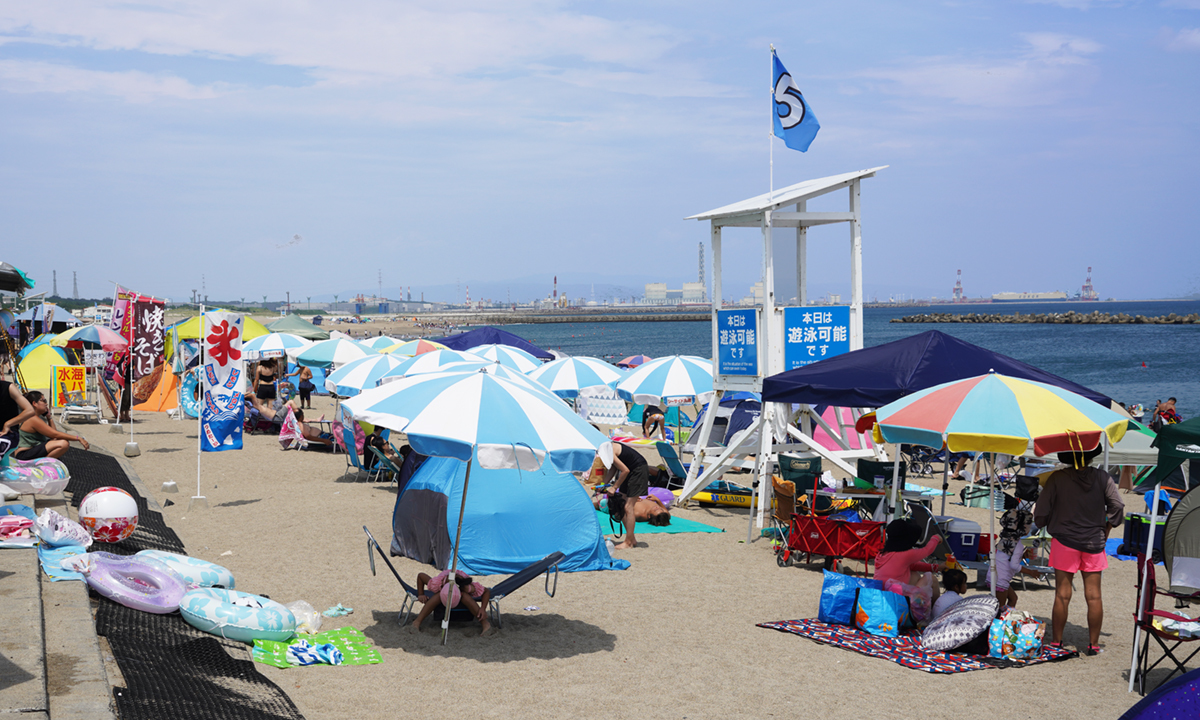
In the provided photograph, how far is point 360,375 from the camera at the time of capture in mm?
14023

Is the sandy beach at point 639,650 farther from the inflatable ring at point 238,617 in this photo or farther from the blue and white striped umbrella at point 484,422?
the blue and white striped umbrella at point 484,422

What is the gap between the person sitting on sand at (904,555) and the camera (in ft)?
23.1

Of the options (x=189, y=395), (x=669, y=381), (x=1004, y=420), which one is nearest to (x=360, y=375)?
(x=669, y=381)

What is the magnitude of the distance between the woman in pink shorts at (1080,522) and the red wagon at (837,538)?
2.10 metres

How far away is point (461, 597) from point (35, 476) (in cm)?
424

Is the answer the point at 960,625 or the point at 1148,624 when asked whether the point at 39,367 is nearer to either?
the point at 960,625

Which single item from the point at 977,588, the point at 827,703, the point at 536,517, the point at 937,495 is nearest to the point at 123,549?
the point at 536,517

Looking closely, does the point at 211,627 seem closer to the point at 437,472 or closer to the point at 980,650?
the point at 437,472

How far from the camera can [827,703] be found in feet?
17.8

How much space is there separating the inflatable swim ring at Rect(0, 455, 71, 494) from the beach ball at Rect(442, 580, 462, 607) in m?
3.99

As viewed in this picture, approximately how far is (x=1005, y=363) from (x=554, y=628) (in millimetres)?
4978

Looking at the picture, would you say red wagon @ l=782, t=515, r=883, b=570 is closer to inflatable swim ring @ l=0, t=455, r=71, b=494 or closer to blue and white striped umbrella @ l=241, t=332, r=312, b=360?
inflatable swim ring @ l=0, t=455, r=71, b=494

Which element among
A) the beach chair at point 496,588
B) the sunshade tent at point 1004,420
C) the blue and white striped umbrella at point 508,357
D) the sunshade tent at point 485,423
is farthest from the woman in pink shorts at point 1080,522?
the blue and white striped umbrella at point 508,357

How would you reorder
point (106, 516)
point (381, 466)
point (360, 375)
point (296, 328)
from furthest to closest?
point (296, 328), point (360, 375), point (381, 466), point (106, 516)
